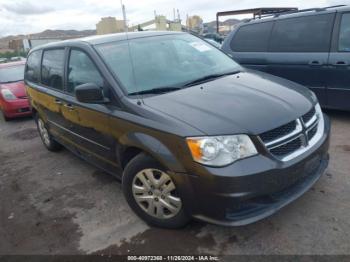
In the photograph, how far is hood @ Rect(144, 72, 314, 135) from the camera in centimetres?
265

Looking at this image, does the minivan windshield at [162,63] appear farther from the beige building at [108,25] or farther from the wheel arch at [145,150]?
the beige building at [108,25]

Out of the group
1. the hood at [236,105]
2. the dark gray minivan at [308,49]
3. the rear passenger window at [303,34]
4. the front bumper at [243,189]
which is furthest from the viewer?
the rear passenger window at [303,34]

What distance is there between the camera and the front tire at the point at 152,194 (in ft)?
9.52

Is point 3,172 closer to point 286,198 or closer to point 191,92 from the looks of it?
point 191,92

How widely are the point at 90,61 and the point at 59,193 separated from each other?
166 cm

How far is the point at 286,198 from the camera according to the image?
2.77m

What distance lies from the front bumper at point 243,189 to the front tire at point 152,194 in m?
0.18

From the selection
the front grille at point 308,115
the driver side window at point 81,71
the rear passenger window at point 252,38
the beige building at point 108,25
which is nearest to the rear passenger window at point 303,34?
the rear passenger window at point 252,38

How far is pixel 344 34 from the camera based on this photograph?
16.7 feet

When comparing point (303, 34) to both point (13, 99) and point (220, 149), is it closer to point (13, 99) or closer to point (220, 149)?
point (220, 149)

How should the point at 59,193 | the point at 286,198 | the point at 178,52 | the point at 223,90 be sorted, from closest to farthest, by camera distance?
the point at 286,198 < the point at 223,90 < the point at 178,52 < the point at 59,193

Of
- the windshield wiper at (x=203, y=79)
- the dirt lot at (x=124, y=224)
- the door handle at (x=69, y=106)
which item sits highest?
the windshield wiper at (x=203, y=79)

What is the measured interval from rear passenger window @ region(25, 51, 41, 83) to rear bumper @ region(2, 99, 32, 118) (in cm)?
254

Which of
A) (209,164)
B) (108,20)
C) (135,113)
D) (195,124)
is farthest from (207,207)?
(108,20)
